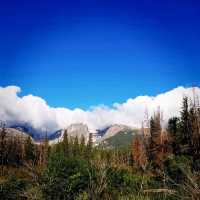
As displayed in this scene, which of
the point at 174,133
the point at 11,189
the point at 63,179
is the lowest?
the point at 11,189

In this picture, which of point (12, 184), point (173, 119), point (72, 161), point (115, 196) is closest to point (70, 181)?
point (72, 161)

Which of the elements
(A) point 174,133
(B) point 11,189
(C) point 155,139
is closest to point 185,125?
(A) point 174,133

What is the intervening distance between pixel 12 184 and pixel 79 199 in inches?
223

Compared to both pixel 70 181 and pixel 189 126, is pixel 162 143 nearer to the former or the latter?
pixel 189 126

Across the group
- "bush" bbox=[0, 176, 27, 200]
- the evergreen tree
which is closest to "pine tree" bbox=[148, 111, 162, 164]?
the evergreen tree

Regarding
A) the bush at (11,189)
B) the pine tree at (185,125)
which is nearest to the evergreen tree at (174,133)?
the pine tree at (185,125)

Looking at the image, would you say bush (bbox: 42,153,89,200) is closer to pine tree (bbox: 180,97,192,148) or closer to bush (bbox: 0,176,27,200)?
bush (bbox: 0,176,27,200)

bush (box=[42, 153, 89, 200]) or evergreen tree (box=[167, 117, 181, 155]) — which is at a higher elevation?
evergreen tree (box=[167, 117, 181, 155])

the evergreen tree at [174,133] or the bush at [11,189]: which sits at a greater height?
the evergreen tree at [174,133]

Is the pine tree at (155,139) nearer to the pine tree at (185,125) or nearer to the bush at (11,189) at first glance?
the pine tree at (185,125)

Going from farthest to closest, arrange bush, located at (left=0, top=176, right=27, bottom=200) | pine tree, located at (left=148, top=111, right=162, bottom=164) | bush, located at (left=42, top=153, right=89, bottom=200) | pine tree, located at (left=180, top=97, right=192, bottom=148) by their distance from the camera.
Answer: pine tree, located at (left=148, top=111, right=162, bottom=164) < pine tree, located at (left=180, top=97, right=192, bottom=148) < bush, located at (left=0, top=176, right=27, bottom=200) < bush, located at (left=42, top=153, right=89, bottom=200)

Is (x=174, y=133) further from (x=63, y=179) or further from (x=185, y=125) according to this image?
(x=63, y=179)

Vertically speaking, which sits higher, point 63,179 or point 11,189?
point 63,179

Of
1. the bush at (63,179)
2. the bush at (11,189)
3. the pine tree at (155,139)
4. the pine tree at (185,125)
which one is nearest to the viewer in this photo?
the bush at (63,179)
